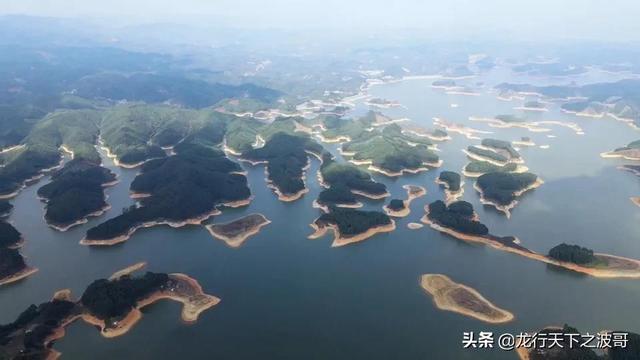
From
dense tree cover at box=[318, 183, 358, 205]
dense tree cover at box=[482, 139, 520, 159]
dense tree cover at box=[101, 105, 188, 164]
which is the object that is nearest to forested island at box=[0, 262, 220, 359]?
dense tree cover at box=[318, 183, 358, 205]

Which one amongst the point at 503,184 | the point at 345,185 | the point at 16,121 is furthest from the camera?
the point at 16,121

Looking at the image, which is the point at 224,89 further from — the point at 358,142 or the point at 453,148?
the point at 453,148

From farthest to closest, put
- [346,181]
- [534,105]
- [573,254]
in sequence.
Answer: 1. [534,105]
2. [346,181]
3. [573,254]

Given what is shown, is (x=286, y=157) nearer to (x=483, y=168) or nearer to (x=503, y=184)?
(x=483, y=168)

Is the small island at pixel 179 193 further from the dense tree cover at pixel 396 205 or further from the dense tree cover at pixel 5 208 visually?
the dense tree cover at pixel 396 205

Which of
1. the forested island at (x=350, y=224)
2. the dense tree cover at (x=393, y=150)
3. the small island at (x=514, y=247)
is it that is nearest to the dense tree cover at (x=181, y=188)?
the forested island at (x=350, y=224)

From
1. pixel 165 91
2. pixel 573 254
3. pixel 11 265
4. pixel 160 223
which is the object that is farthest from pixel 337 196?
pixel 165 91

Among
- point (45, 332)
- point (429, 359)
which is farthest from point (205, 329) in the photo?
point (429, 359)
